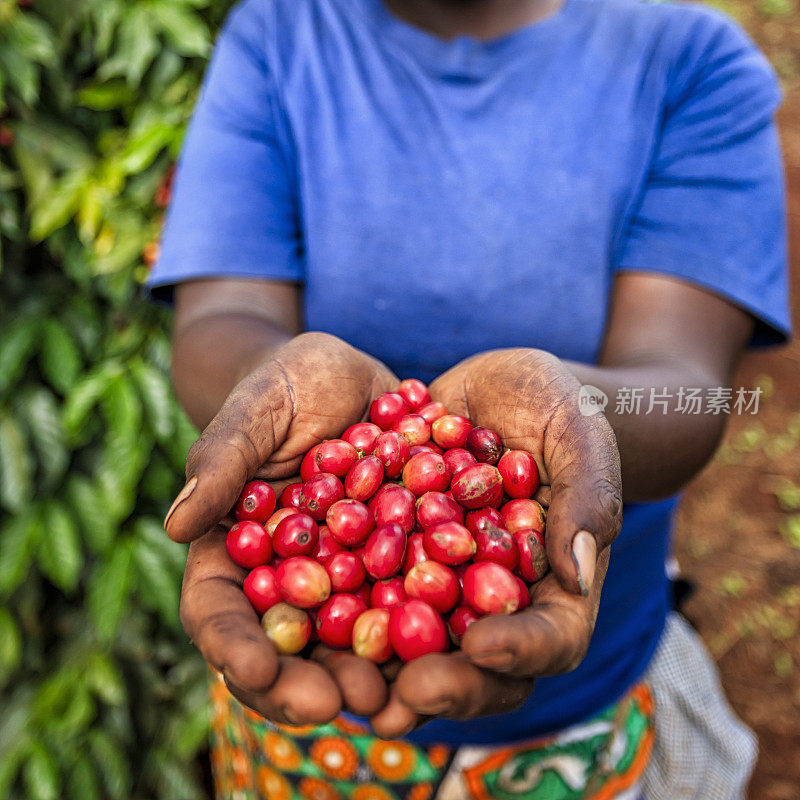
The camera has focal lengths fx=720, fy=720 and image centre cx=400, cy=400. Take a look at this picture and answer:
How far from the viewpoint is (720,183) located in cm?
147

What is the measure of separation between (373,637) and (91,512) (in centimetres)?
137

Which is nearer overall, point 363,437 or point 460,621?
point 460,621

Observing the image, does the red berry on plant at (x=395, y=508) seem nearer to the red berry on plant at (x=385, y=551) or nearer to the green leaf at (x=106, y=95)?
the red berry on plant at (x=385, y=551)

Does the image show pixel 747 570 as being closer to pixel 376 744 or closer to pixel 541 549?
pixel 376 744

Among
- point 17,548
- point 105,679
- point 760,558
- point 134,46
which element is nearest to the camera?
point 134,46

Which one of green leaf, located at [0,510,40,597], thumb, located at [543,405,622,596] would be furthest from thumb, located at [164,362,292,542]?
green leaf, located at [0,510,40,597]

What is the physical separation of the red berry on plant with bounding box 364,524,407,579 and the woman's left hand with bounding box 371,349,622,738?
0.21 metres

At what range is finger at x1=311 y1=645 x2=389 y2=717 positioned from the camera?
890 millimetres

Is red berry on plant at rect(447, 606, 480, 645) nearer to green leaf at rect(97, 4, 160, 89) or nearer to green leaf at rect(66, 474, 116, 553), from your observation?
green leaf at rect(66, 474, 116, 553)

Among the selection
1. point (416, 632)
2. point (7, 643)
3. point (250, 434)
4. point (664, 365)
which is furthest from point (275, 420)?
point (7, 643)

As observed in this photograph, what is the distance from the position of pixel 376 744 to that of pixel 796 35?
5423 millimetres

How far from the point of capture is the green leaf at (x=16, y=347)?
6.43ft

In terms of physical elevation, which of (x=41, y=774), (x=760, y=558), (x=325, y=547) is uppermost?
(x=325, y=547)

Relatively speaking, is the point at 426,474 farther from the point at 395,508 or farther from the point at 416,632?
the point at 416,632
